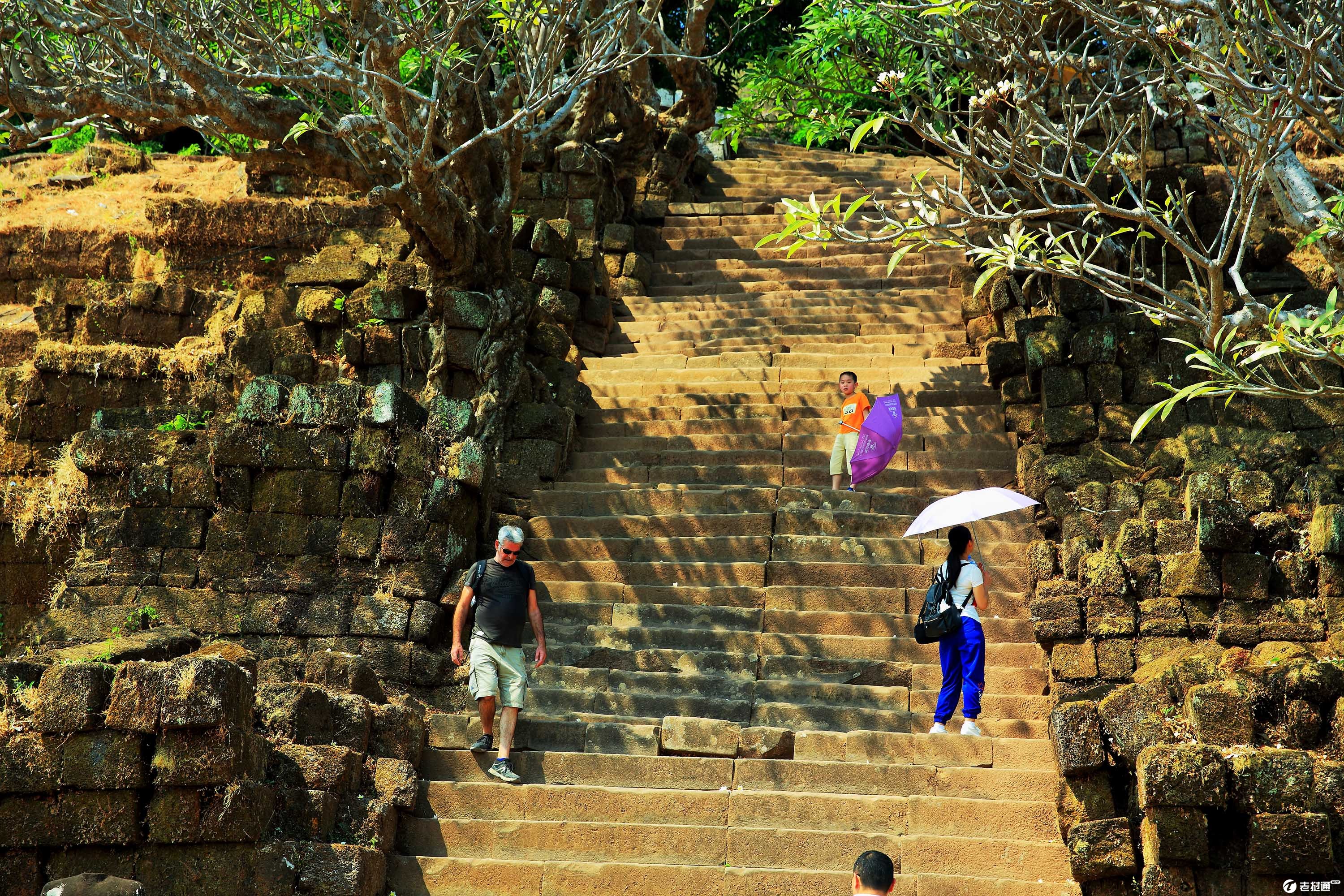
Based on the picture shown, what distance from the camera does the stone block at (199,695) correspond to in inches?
238

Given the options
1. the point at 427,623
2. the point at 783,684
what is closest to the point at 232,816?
the point at 427,623

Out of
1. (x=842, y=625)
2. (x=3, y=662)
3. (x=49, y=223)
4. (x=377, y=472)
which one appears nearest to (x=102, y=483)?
(x=377, y=472)

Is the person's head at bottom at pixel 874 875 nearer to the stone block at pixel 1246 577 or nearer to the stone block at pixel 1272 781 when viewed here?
the stone block at pixel 1272 781

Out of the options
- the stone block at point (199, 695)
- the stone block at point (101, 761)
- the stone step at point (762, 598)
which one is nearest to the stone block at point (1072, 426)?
the stone step at point (762, 598)

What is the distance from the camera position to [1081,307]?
11680 millimetres

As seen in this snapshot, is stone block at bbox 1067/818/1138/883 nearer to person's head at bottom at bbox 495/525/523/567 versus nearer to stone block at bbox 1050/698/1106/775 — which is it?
stone block at bbox 1050/698/1106/775

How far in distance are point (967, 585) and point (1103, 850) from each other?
172 cm

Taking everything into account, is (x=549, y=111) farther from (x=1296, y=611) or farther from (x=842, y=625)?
(x=1296, y=611)

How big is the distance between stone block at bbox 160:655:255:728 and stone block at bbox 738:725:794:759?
2.75 metres

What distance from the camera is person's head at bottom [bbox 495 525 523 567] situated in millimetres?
7121

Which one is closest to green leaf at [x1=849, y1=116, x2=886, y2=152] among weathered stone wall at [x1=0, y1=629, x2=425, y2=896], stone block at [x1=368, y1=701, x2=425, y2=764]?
stone block at [x1=368, y1=701, x2=425, y2=764]

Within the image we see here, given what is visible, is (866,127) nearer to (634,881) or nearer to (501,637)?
(501,637)

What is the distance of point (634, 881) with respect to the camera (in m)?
6.46

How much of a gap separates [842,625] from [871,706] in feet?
2.96
